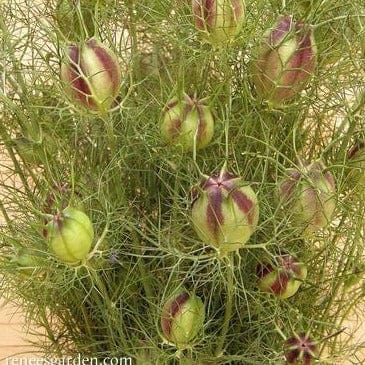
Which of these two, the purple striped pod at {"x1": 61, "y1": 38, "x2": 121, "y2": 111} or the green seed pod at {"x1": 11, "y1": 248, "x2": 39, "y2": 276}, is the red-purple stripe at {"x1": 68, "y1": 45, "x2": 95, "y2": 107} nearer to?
the purple striped pod at {"x1": 61, "y1": 38, "x2": 121, "y2": 111}

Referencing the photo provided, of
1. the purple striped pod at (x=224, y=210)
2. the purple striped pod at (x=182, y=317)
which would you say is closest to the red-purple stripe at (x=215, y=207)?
the purple striped pod at (x=224, y=210)

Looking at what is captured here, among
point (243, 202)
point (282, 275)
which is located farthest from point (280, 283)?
point (243, 202)

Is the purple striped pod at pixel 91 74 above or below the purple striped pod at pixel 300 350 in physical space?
above

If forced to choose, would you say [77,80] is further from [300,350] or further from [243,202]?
[300,350]

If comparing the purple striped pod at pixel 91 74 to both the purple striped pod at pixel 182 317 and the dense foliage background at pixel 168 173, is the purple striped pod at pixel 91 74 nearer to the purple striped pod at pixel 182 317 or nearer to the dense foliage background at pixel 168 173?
the dense foliage background at pixel 168 173

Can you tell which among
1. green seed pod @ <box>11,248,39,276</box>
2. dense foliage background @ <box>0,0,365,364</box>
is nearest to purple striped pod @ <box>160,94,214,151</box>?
dense foliage background @ <box>0,0,365,364</box>

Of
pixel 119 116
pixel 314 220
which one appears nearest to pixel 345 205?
pixel 314 220

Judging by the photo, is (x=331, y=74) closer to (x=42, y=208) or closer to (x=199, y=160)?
(x=199, y=160)
